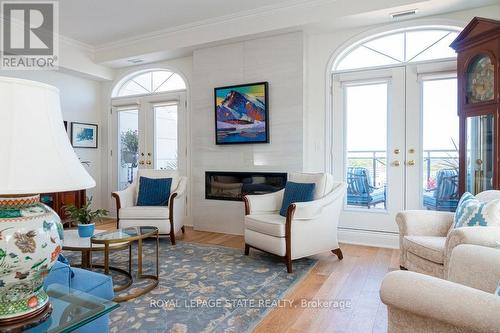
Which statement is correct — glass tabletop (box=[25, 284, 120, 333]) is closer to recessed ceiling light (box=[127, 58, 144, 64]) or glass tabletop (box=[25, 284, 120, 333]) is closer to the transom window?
the transom window

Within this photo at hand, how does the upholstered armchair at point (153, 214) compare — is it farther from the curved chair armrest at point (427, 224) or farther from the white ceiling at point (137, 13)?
the curved chair armrest at point (427, 224)

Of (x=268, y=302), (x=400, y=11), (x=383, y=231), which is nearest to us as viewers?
(x=268, y=302)

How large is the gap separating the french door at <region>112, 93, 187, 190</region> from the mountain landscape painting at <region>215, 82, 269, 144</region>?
904 mm

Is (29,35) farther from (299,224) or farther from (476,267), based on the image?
(476,267)

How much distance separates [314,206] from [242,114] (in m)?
1.87

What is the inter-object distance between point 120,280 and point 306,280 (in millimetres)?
1592

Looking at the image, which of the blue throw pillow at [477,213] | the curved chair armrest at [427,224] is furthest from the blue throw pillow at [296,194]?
the blue throw pillow at [477,213]

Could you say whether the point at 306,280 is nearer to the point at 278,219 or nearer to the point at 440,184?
the point at 278,219

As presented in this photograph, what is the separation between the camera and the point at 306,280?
2795mm

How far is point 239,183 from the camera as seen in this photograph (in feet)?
14.8

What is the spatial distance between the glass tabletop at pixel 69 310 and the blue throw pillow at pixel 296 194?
7.72 feet

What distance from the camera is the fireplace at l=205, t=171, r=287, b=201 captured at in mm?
4254

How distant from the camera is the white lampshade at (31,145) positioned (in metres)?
0.82

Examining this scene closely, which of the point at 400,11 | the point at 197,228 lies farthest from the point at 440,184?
the point at 197,228
